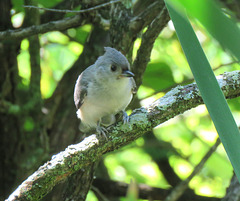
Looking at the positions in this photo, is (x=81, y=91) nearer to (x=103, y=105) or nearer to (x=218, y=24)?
(x=103, y=105)

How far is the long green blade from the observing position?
1007 millimetres

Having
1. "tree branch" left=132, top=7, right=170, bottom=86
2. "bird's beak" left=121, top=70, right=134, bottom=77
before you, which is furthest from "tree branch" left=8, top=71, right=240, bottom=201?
"tree branch" left=132, top=7, right=170, bottom=86

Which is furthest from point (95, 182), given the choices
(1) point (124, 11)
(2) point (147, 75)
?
(1) point (124, 11)

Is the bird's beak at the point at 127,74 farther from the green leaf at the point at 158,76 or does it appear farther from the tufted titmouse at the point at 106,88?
the green leaf at the point at 158,76

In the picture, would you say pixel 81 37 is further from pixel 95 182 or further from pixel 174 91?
pixel 174 91

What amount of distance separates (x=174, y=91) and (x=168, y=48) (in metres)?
2.08

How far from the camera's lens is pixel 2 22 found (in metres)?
2.89

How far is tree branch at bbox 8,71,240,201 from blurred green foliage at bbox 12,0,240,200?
1202 mm

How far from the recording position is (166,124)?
3.91 metres

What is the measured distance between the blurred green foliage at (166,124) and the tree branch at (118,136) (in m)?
1.20

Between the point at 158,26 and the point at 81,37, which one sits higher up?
the point at 81,37

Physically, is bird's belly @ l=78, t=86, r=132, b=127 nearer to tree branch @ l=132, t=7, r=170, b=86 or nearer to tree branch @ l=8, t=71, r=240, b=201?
tree branch @ l=132, t=7, r=170, b=86

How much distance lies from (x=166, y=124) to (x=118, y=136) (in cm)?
207

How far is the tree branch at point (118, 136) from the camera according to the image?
1.60 meters
